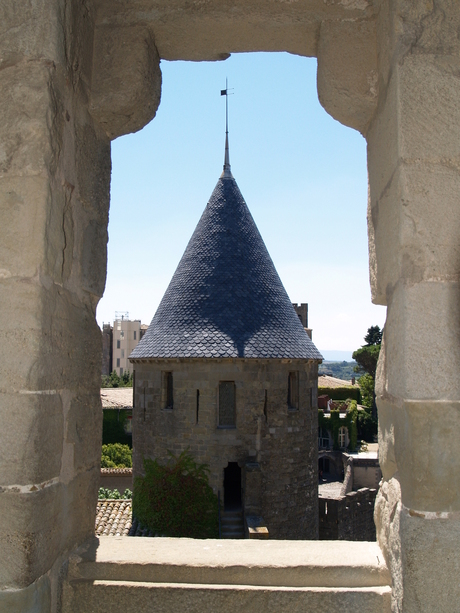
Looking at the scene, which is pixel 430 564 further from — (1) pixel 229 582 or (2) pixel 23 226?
(2) pixel 23 226

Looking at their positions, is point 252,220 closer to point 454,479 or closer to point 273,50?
point 273,50

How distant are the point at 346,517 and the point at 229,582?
53.8ft

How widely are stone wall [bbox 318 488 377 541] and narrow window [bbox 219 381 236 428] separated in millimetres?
6014

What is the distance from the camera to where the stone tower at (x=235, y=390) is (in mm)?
12148

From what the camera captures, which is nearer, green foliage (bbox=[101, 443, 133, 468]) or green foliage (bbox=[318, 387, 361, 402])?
green foliage (bbox=[101, 443, 133, 468])

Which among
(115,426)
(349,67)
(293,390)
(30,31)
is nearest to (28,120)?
(30,31)

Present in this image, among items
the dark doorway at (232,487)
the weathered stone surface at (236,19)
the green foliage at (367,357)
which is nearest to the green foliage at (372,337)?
the green foliage at (367,357)

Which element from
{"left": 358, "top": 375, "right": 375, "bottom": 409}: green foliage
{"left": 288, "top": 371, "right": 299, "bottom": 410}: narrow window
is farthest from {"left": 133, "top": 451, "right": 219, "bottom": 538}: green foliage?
{"left": 358, "top": 375, "right": 375, "bottom": 409}: green foliage

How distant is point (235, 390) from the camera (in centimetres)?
1232

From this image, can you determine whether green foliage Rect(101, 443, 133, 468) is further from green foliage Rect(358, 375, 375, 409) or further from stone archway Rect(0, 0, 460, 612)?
stone archway Rect(0, 0, 460, 612)

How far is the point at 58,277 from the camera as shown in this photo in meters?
1.70

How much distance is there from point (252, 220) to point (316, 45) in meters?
12.9

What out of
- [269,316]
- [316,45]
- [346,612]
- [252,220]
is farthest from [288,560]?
[252,220]

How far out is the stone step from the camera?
158cm
